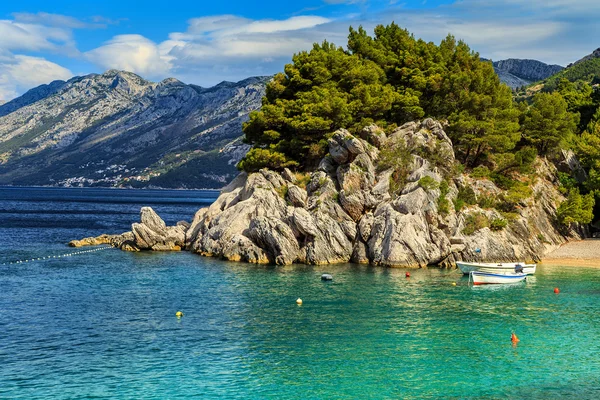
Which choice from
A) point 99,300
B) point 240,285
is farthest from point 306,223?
point 99,300

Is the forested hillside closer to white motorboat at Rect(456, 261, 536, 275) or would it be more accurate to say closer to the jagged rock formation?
the jagged rock formation

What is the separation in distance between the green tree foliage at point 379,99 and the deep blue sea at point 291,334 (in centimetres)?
2930

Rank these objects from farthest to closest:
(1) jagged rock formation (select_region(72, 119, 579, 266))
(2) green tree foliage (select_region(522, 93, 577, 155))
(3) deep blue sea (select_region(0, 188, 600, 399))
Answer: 1. (2) green tree foliage (select_region(522, 93, 577, 155))
2. (1) jagged rock formation (select_region(72, 119, 579, 266))
3. (3) deep blue sea (select_region(0, 188, 600, 399))

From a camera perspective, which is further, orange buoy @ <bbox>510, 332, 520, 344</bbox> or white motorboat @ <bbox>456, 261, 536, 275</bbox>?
white motorboat @ <bbox>456, 261, 536, 275</bbox>

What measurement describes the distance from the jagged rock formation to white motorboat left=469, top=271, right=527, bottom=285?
8.05 metres

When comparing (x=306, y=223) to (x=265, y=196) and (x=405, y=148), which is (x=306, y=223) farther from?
(x=405, y=148)

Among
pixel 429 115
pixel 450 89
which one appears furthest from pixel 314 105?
pixel 450 89

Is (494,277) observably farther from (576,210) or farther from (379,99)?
(379,99)

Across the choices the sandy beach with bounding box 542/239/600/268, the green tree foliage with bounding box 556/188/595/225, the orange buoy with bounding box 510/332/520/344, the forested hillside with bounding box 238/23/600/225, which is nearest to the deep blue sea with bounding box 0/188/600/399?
the orange buoy with bounding box 510/332/520/344

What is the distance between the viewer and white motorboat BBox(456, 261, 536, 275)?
67.1m

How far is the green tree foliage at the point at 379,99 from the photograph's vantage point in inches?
3671

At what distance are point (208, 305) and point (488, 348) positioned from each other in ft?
85.8

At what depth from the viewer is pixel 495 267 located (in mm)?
67875

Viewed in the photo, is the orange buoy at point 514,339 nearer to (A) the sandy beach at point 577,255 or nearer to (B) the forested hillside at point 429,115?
(A) the sandy beach at point 577,255
